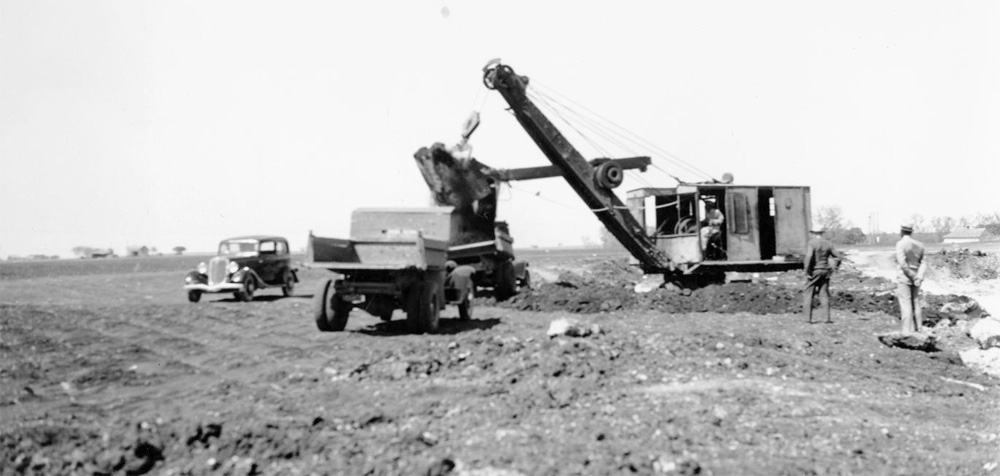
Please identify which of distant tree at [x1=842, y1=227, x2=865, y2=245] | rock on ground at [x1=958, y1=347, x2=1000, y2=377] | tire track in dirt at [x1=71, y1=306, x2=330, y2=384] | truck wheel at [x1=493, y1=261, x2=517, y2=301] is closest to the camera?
rock on ground at [x1=958, y1=347, x2=1000, y2=377]

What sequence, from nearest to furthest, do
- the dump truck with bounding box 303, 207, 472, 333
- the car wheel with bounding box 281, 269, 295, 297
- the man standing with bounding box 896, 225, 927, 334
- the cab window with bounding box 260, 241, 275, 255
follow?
the man standing with bounding box 896, 225, 927, 334 < the dump truck with bounding box 303, 207, 472, 333 < the cab window with bounding box 260, 241, 275, 255 < the car wheel with bounding box 281, 269, 295, 297

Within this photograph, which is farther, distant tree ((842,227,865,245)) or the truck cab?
distant tree ((842,227,865,245))

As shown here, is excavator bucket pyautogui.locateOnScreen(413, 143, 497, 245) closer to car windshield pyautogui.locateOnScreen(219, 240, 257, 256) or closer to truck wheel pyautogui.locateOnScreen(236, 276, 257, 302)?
truck wheel pyautogui.locateOnScreen(236, 276, 257, 302)

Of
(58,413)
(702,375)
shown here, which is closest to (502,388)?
(702,375)

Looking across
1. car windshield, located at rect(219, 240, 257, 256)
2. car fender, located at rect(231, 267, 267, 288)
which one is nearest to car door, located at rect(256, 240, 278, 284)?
car windshield, located at rect(219, 240, 257, 256)

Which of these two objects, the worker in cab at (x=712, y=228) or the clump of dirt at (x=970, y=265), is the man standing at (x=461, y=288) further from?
the clump of dirt at (x=970, y=265)

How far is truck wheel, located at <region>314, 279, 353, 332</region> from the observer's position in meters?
11.9

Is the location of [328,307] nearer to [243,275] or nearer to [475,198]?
[475,198]

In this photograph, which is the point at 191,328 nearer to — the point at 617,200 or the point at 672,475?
the point at 617,200

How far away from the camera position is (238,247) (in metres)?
20.0

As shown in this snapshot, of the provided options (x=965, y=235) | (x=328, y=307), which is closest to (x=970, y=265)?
(x=328, y=307)

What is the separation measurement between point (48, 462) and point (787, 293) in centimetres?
1394

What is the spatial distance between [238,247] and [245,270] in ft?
4.32

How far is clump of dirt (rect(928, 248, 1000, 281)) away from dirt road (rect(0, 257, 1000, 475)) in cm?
1796
